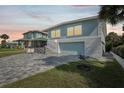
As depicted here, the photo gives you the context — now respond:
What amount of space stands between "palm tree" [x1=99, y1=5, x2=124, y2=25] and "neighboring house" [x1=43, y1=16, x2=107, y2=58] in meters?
9.75

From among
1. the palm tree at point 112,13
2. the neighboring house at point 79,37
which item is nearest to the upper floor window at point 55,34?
the neighboring house at point 79,37

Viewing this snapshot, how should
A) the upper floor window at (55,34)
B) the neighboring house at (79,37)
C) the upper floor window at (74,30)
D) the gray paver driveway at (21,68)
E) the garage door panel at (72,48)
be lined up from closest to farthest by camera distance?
1. the gray paver driveway at (21,68)
2. the neighboring house at (79,37)
3. the garage door panel at (72,48)
4. the upper floor window at (74,30)
5. the upper floor window at (55,34)

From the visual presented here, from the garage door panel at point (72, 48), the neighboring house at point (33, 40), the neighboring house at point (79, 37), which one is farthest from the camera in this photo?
the neighboring house at point (33, 40)

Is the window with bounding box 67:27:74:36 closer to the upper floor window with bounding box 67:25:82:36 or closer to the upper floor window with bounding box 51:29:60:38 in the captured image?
the upper floor window with bounding box 67:25:82:36

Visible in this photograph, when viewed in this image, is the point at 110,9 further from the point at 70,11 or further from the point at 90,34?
the point at 90,34

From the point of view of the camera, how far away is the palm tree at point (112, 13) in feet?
33.1

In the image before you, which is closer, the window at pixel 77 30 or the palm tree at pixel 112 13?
the palm tree at pixel 112 13

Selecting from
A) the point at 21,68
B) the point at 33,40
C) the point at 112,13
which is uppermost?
the point at 112,13

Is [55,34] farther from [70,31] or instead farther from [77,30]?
[77,30]

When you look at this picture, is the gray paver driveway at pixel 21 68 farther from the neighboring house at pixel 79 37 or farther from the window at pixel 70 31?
the window at pixel 70 31

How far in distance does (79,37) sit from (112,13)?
44.0ft

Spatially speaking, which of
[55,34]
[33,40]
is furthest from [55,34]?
[33,40]

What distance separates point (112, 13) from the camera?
405 inches

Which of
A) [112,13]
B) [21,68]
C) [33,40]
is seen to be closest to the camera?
[112,13]
